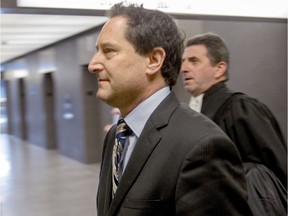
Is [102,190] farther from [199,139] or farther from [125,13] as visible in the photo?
[125,13]

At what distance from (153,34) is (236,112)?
3.03ft

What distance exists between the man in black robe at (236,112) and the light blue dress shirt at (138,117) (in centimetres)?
57

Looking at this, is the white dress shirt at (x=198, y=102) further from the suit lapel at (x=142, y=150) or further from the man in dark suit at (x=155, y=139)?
the suit lapel at (x=142, y=150)

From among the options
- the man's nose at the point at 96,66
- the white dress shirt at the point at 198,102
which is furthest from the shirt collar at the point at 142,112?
the white dress shirt at the point at 198,102

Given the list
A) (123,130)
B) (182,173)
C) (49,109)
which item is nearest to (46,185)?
(49,109)

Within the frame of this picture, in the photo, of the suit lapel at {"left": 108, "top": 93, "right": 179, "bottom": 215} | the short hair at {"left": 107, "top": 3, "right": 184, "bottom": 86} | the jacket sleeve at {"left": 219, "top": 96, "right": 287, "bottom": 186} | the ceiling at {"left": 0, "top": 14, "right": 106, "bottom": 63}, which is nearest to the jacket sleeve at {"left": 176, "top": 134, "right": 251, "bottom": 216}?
the suit lapel at {"left": 108, "top": 93, "right": 179, "bottom": 215}

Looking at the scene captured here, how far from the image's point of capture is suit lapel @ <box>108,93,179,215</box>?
1220 mm

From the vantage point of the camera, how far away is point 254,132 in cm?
204

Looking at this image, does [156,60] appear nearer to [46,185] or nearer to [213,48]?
[213,48]

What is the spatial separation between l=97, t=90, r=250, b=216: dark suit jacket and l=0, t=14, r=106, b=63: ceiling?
4935 millimetres

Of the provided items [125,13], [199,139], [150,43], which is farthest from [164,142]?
[125,13]

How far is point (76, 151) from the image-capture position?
928 centimetres

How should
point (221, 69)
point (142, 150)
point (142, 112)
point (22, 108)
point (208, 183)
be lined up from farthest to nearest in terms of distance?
point (22, 108), point (221, 69), point (142, 112), point (142, 150), point (208, 183)

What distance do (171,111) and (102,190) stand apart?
1.46ft
